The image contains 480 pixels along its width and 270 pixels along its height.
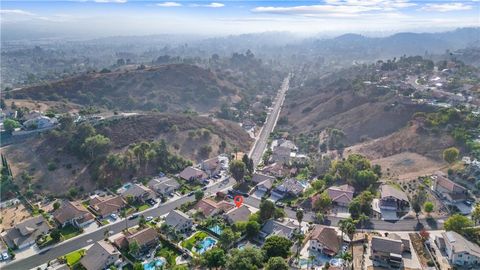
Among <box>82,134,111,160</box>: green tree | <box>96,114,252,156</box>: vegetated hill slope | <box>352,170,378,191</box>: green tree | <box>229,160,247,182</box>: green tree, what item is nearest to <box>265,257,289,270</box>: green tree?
<box>229,160,247,182</box>: green tree

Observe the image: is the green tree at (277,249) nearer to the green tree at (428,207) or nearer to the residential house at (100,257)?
the residential house at (100,257)

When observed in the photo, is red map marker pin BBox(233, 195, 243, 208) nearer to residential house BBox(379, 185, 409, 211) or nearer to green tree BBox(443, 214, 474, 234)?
residential house BBox(379, 185, 409, 211)

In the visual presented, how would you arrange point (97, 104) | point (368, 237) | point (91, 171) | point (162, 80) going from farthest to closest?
1. point (162, 80)
2. point (97, 104)
3. point (91, 171)
4. point (368, 237)

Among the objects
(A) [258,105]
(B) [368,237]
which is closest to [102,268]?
(B) [368,237]

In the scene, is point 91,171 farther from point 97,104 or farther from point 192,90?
point 192,90

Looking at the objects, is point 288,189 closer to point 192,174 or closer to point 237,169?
point 237,169

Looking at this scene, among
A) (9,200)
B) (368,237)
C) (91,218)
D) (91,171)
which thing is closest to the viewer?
(368,237)
